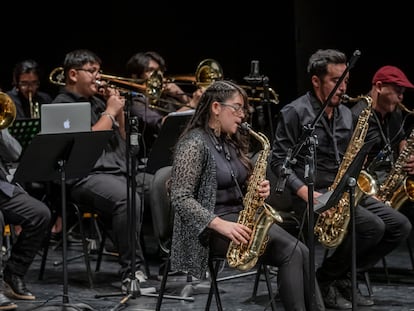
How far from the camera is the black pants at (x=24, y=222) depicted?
5.54m

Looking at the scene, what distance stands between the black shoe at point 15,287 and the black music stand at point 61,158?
0.49 meters

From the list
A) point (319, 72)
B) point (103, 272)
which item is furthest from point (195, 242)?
point (103, 272)

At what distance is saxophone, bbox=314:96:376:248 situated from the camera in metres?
5.23

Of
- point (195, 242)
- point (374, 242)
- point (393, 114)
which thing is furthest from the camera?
point (393, 114)

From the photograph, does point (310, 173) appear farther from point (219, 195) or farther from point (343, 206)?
point (343, 206)

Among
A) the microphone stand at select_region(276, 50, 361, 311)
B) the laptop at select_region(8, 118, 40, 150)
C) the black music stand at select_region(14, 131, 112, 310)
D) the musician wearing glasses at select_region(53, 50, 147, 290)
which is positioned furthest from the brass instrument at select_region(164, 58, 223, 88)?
the microphone stand at select_region(276, 50, 361, 311)

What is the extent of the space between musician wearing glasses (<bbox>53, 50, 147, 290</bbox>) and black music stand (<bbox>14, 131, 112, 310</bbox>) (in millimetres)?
496

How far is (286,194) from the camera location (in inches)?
213

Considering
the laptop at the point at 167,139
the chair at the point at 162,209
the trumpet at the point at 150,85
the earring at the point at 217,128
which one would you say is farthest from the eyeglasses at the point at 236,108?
the trumpet at the point at 150,85

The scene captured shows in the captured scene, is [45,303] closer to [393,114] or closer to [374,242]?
[374,242]

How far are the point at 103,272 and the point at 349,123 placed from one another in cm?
200

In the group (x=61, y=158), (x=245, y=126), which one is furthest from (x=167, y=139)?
(x=245, y=126)

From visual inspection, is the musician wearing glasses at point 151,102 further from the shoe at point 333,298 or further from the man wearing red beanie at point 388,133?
the shoe at point 333,298

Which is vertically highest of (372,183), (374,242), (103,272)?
(372,183)
